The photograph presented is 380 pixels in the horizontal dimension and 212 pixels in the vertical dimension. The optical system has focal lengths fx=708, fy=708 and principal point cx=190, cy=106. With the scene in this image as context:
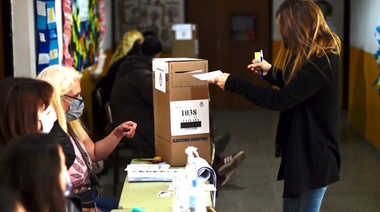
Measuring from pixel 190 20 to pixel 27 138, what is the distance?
8.28 m

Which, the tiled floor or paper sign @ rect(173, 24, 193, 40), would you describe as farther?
paper sign @ rect(173, 24, 193, 40)

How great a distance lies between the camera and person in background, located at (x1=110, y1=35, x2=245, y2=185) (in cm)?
543

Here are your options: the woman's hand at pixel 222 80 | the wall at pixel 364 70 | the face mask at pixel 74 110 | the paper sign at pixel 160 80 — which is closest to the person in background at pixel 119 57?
the wall at pixel 364 70

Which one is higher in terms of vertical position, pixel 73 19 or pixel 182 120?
pixel 73 19

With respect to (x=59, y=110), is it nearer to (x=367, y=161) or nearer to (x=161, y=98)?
(x=161, y=98)

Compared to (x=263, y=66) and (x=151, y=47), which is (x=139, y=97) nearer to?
(x=151, y=47)

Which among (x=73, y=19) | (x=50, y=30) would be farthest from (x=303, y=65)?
(x=73, y=19)

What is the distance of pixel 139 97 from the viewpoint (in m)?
5.55

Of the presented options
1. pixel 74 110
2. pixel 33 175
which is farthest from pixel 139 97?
pixel 33 175

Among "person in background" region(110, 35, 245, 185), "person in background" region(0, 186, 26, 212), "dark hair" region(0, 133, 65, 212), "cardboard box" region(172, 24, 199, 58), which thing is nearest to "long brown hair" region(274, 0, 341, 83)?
"dark hair" region(0, 133, 65, 212)

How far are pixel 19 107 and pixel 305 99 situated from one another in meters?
1.33

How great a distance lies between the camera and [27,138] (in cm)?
236

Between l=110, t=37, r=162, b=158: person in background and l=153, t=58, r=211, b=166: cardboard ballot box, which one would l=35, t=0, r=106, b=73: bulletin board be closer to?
l=110, t=37, r=162, b=158: person in background

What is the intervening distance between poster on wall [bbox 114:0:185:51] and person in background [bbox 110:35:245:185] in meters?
4.70
